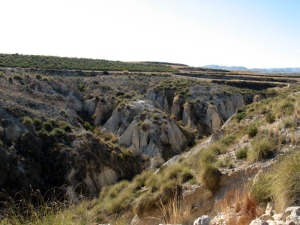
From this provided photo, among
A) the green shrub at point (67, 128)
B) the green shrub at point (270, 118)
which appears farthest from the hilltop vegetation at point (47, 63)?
the green shrub at point (270, 118)

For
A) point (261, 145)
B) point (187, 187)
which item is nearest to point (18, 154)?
point (187, 187)

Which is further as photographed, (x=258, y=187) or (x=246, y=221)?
(x=258, y=187)

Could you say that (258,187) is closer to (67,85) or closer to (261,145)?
(261,145)

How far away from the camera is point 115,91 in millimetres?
48844

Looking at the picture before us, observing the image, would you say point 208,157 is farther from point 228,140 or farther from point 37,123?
point 37,123

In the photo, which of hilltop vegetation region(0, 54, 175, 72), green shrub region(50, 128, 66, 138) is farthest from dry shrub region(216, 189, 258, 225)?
hilltop vegetation region(0, 54, 175, 72)

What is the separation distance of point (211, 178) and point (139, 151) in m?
22.7

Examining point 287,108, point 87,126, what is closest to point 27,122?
point 87,126

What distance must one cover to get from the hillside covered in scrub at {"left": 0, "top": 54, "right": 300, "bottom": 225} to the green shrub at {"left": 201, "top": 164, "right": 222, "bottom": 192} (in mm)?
33

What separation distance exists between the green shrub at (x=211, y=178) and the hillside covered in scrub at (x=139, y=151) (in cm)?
3

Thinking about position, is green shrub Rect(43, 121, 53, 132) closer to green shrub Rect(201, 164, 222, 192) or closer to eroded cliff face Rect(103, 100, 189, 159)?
eroded cliff face Rect(103, 100, 189, 159)

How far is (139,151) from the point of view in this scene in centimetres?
3388

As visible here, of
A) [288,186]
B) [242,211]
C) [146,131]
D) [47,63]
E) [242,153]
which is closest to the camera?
[288,186]

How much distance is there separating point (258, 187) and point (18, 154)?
21.2 meters
